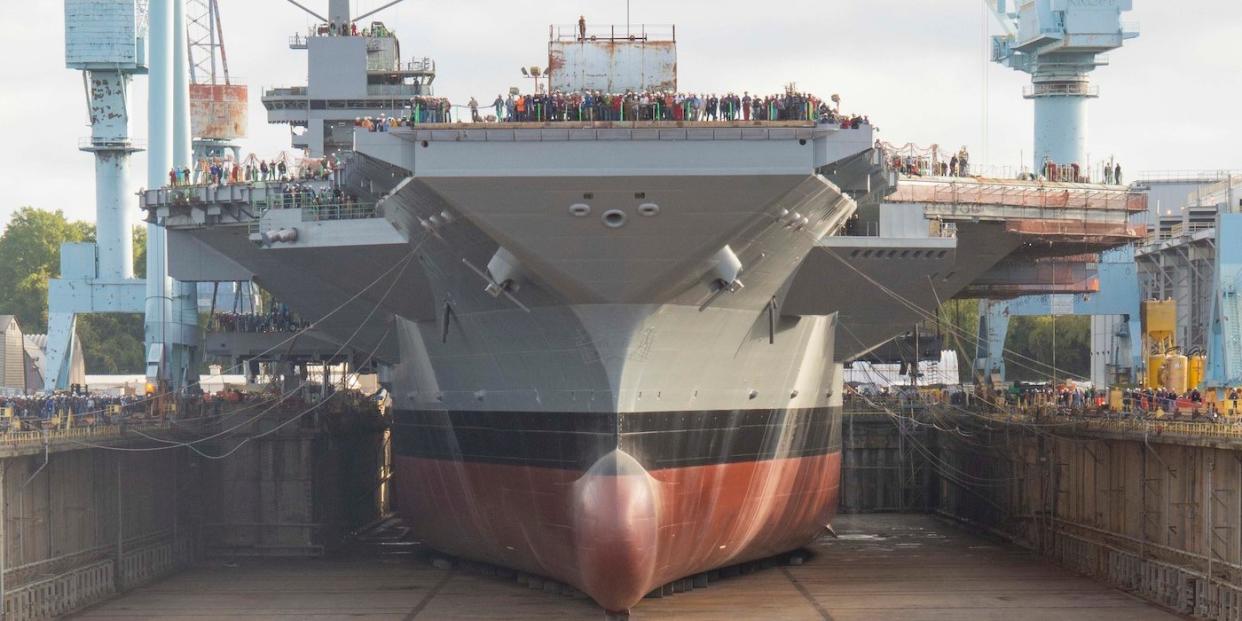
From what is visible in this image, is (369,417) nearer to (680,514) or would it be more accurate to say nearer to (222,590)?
(222,590)

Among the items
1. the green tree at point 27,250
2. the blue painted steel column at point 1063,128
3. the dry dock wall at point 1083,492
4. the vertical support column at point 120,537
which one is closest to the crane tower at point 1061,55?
the blue painted steel column at point 1063,128

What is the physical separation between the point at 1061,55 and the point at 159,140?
32.9 m

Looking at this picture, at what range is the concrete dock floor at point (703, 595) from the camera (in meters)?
26.3

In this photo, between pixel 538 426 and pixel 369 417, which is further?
pixel 369 417

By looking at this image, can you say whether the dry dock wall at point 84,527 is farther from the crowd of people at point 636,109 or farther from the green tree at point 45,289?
the green tree at point 45,289

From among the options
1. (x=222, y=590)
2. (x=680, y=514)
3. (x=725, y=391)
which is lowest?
(x=222, y=590)

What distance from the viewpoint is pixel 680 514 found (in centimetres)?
2498

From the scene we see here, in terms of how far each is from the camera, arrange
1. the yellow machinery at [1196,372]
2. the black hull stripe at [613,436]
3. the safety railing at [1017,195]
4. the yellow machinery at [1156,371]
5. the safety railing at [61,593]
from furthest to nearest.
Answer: the yellow machinery at [1196,372] < the yellow machinery at [1156,371] < the safety railing at [1017,195] < the safety railing at [61,593] < the black hull stripe at [613,436]

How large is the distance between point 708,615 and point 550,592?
314 centimetres

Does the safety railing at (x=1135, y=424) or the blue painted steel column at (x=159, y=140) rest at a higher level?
the blue painted steel column at (x=159, y=140)

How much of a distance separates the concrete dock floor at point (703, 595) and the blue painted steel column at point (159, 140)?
32.9 feet

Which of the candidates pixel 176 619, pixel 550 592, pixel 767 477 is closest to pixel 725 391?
pixel 767 477

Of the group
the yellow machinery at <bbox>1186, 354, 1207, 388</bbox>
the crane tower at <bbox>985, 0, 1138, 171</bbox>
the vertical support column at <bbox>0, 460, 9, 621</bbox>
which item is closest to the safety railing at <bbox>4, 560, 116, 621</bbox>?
the vertical support column at <bbox>0, 460, 9, 621</bbox>

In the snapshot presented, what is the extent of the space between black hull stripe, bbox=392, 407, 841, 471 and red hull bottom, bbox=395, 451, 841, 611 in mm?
192
